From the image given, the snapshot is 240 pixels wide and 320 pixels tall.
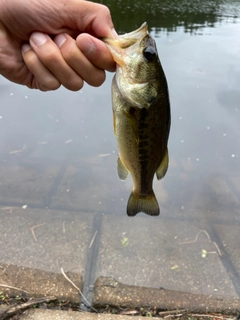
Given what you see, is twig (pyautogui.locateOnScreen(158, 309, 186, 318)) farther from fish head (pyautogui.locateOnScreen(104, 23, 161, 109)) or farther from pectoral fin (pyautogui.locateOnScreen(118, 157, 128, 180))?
fish head (pyautogui.locateOnScreen(104, 23, 161, 109))

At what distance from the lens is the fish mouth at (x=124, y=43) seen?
1519mm

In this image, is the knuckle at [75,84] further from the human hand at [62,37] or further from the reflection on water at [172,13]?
the reflection on water at [172,13]

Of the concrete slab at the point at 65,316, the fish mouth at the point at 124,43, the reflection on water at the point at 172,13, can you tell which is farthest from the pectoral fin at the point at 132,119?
the reflection on water at the point at 172,13

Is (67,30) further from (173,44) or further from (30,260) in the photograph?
(173,44)

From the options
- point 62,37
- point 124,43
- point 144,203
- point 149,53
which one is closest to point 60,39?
point 62,37

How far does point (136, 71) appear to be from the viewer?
1543mm

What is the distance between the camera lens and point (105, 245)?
2.95 m

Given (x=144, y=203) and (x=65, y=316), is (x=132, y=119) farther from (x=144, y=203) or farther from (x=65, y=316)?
(x=65, y=316)

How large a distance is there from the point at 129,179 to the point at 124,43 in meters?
2.30

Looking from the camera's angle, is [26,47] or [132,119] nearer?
[132,119]

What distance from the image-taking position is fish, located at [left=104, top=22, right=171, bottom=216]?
1.53m

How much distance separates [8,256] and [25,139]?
1.80 meters

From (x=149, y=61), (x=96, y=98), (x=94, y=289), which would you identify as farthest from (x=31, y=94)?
(x=149, y=61)

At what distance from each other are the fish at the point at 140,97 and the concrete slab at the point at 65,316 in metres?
1.22
